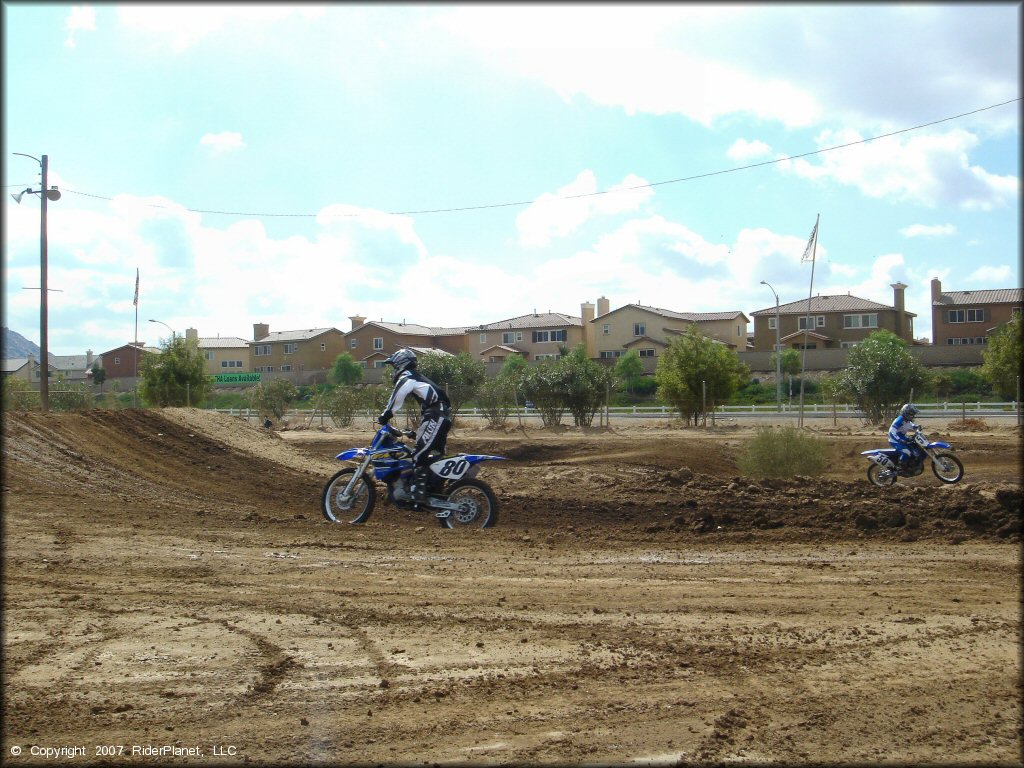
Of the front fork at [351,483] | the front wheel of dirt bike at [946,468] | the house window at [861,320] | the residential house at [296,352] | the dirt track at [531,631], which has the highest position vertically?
the house window at [861,320]

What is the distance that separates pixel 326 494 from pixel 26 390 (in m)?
24.3

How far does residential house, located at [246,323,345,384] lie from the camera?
73812mm

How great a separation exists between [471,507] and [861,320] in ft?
207

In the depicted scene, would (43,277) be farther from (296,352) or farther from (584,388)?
(296,352)

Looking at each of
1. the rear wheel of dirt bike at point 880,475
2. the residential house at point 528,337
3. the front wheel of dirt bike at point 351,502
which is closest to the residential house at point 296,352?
the residential house at point 528,337

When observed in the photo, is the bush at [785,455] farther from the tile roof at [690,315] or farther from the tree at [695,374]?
the tile roof at [690,315]

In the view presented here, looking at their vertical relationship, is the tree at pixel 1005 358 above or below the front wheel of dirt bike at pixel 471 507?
above

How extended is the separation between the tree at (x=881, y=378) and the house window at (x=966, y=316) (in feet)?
65.4

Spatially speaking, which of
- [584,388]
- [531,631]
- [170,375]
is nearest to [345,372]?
[170,375]

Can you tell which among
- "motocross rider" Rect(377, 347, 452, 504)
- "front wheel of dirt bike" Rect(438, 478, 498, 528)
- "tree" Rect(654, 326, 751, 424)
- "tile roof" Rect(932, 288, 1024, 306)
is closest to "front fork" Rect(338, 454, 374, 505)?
"motocross rider" Rect(377, 347, 452, 504)

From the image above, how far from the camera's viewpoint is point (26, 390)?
99.9ft

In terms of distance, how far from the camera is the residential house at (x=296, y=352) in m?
73.8

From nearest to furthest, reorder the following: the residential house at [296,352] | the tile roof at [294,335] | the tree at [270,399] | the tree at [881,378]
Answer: the tree at [881,378] < the tree at [270,399] < the residential house at [296,352] < the tile roof at [294,335]

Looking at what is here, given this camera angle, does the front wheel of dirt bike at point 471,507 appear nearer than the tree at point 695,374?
Yes
